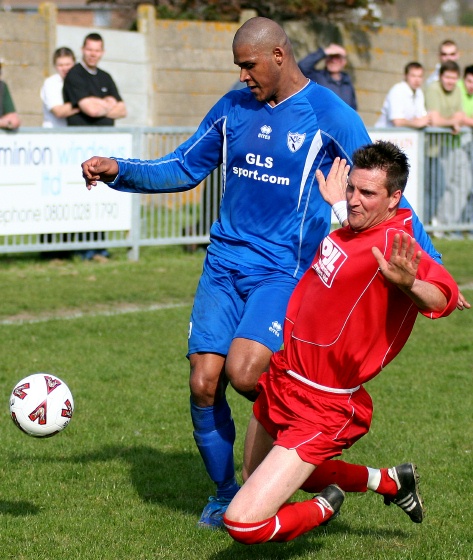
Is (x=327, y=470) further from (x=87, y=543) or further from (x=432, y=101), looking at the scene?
(x=432, y=101)

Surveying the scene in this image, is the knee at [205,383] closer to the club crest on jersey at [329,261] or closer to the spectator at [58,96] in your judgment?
the club crest on jersey at [329,261]

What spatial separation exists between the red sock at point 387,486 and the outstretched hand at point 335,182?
1.39m

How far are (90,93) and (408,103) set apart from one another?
15.7ft

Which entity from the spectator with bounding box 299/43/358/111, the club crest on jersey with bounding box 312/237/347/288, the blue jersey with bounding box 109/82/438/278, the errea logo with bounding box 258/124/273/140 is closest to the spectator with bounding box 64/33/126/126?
the spectator with bounding box 299/43/358/111

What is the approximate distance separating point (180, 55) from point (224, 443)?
548 inches

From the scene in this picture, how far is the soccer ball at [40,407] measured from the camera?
17.7 ft

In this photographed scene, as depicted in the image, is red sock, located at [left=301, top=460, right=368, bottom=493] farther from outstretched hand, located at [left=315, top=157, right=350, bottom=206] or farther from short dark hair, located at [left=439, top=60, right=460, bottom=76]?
short dark hair, located at [left=439, top=60, right=460, bottom=76]

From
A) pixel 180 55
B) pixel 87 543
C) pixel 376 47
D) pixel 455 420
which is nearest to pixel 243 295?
pixel 87 543

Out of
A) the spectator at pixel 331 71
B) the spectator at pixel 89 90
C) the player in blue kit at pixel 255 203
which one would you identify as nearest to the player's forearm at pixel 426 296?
the player in blue kit at pixel 255 203

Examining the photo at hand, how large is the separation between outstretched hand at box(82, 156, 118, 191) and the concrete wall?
36.1 ft

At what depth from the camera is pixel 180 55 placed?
61.3ft

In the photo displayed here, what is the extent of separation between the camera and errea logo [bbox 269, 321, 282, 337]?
5449 mm

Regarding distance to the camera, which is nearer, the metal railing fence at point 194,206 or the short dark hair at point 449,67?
the metal railing fence at point 194,206

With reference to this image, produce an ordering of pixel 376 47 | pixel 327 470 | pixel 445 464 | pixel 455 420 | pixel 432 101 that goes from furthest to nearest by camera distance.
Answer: pixel 376 47 < pixel 432 101 < pixel 455 420 < pixel 445 464 < pixel 327 470
